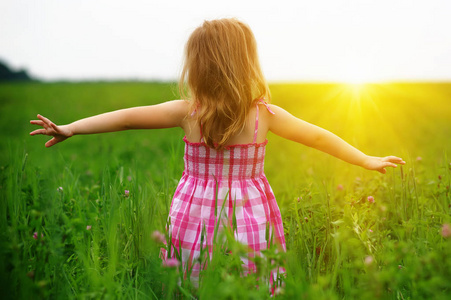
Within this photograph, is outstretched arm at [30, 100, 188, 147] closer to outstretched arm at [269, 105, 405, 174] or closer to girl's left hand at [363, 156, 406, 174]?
outstretched arm at [269, 105, 405, 174]

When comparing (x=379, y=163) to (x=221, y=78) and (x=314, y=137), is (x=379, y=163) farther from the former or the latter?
(x=221, y=78)

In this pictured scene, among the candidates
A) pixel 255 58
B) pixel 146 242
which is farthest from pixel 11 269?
pixel 255 58

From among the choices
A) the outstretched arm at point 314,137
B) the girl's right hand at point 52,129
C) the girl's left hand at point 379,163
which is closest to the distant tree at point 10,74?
the girl's right hand at point 52,129

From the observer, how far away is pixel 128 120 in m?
2.61

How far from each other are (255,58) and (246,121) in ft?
1.38

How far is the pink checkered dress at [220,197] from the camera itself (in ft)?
8.34

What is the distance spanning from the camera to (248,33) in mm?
2701

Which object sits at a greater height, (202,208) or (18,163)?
(18,163)

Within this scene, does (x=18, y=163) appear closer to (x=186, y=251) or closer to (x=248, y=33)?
(x=186, y=251)

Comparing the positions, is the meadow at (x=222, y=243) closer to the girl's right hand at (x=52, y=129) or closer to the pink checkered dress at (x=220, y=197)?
the pink checkered dress at (x=220, y=197)

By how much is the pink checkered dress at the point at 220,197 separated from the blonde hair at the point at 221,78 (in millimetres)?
130

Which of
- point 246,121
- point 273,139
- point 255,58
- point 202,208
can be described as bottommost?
point 273,139

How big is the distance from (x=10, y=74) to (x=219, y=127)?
65034 millimetres

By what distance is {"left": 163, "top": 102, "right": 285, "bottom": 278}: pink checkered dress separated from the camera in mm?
2543
